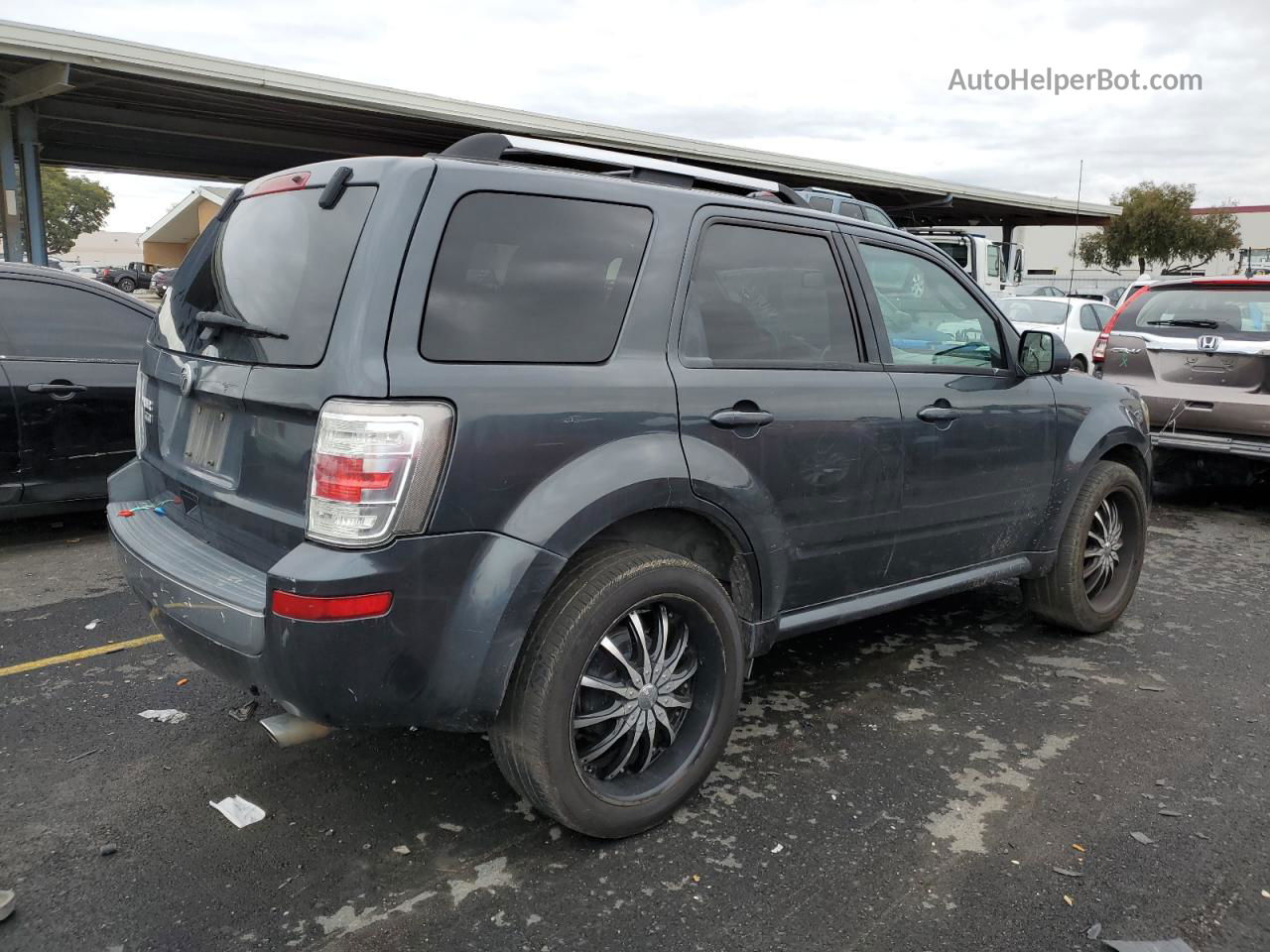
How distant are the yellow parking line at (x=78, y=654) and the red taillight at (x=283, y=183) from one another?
222 cm

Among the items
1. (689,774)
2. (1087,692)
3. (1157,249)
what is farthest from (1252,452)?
(1157,249)

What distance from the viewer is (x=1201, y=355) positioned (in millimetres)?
7266

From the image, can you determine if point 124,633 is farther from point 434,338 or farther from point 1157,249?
point 1157,249

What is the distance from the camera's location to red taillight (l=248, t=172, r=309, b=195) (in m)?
2.89

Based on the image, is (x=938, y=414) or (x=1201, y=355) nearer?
(x=938, y=414)

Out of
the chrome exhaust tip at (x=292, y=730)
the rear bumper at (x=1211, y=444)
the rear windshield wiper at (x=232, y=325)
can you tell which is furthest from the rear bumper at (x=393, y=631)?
the rear bumper at (x=1211, y=444)

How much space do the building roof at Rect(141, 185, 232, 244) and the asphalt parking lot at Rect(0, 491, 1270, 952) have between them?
5451cm

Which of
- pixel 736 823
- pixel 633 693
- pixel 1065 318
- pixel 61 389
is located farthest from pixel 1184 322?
pixel 1065 318

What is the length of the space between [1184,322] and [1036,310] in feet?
31.0

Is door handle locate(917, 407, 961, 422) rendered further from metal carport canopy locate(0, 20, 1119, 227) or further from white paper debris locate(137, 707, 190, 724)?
metal carport canopy locate(0, 20, 1119, 227)

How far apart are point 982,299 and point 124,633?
4.07 metres

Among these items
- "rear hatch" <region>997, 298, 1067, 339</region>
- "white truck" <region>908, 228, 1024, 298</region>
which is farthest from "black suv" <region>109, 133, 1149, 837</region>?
"rear hatch" <region>997, 298, 1067, 339</region>

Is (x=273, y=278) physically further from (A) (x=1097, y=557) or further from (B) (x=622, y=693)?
(A) (x=1097, y=557)

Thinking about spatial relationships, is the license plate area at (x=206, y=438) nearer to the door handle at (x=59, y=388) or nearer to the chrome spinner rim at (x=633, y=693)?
the chrome spinner rim at (x=633, y=693)
